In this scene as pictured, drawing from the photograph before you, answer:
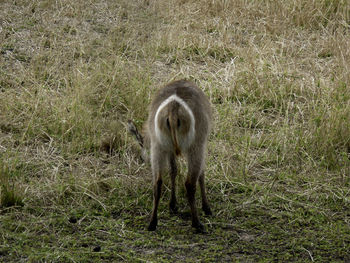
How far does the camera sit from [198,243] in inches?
166

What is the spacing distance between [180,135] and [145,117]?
1960 mm

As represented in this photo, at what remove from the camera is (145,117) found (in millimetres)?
6125

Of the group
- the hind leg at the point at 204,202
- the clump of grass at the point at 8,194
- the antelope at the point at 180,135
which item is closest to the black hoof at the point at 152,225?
the antelope at the point at 180,135

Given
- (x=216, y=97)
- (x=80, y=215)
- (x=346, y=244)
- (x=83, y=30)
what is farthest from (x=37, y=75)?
(x=346, y=244)

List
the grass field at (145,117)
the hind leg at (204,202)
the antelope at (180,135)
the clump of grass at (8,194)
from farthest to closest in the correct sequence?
the hind leg at (204,202)
the clump of grass at (8,194)
the grass field at (145,117)
the antelope at (180,135)

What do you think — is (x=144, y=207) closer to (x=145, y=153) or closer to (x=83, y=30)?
(x=145, y=153)

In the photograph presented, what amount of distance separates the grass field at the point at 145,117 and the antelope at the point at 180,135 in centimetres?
33

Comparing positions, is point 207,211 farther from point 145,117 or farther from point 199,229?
point 145,117

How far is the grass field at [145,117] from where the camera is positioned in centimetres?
432

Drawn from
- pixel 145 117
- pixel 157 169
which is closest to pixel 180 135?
pixel 157 169

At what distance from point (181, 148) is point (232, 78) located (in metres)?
2.72

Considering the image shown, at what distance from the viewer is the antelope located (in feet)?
13.8

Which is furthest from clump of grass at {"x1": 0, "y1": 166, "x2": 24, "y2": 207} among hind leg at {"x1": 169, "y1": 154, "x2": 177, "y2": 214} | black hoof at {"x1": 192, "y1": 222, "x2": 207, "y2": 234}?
black hoof at {"x1": 192, "y1": 222, "x2": 207, "y2": 234}

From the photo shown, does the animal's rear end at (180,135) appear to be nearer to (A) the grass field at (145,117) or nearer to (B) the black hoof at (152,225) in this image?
(B) the black hoof at (152,225)
